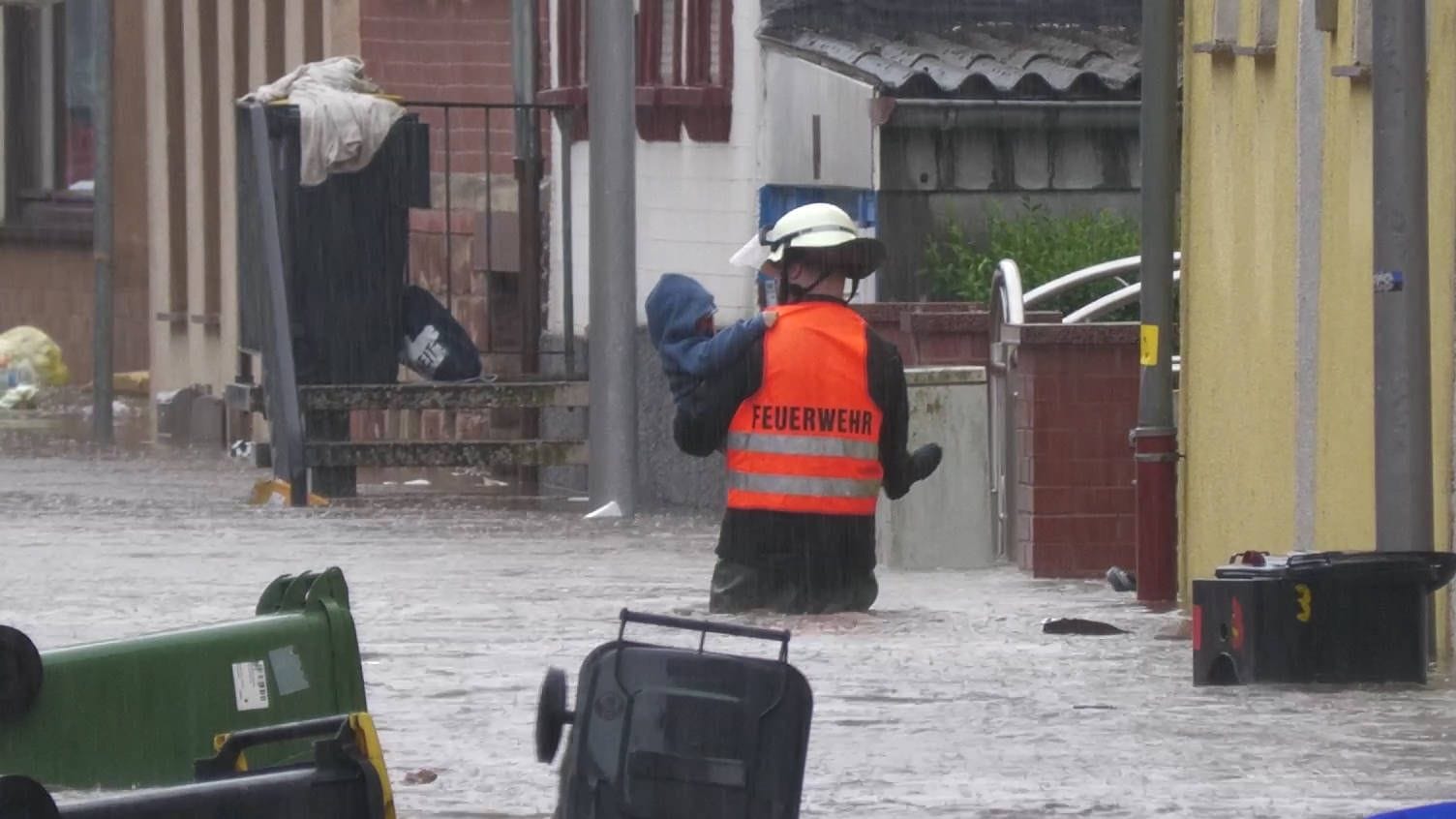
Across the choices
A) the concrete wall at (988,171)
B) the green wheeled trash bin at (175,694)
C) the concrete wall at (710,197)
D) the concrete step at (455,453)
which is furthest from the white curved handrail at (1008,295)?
the green wheeled trash bin at (175,694)

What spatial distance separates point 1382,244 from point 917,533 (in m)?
5.14

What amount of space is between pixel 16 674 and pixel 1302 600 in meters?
3.64

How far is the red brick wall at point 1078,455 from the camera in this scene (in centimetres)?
1389

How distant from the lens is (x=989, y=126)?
691 inches

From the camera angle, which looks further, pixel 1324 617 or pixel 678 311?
pixel 678 311

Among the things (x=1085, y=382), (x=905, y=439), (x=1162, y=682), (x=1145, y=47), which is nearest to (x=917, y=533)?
(x=1085, y=382)

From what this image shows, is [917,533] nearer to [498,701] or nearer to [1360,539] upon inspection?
[1360,539]

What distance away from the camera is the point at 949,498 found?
47.7 ft

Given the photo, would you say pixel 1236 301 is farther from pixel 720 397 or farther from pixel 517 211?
pixel 517 211

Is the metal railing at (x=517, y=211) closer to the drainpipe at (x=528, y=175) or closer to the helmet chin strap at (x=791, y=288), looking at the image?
the drainpipe at (x=528, y=175)

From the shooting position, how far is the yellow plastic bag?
2953 cm

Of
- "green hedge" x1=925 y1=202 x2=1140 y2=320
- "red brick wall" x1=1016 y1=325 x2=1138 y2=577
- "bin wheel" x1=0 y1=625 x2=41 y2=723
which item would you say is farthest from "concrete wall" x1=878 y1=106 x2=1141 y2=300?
"bin wheel" x1=0 y1=625 x2=41 y2=723

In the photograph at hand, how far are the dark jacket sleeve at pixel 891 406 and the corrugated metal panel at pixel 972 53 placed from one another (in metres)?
6.63

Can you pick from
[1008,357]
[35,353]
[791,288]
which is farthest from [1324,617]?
[35,353]
